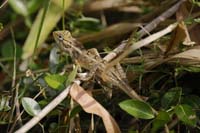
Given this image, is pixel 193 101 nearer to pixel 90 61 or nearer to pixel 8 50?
pixel 90 61

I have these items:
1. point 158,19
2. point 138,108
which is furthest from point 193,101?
point 158,19

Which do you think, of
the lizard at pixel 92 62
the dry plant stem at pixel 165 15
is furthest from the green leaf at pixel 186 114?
the dry plant stem at pixel 165 15

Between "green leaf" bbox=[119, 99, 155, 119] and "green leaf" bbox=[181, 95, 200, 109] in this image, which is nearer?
"green leaf" bbox=[119, 99, 155, 119]

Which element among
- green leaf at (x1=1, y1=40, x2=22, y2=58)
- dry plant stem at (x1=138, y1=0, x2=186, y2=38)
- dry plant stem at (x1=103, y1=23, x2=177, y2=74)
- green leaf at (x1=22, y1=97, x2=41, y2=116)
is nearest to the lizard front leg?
dry plant stem at (x1=103, y1=23, x2=177, y2=74)

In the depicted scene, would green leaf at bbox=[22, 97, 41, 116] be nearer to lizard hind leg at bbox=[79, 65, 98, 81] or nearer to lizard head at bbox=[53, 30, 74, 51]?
lizard hind leg at bbox=[79, 65, 98, 81]

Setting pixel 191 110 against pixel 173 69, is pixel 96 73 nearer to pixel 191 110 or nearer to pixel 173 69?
pixel 173 69

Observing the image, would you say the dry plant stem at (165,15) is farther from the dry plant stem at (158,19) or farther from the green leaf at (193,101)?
the green leaf at (193,101)
